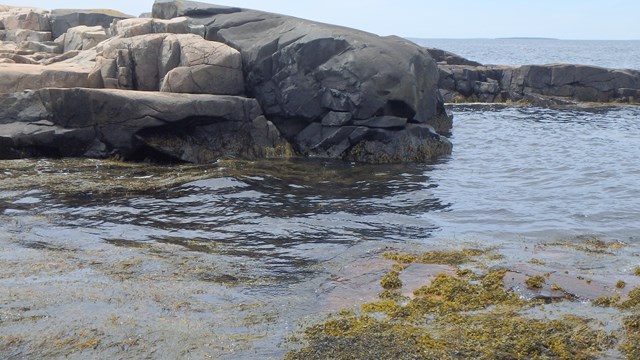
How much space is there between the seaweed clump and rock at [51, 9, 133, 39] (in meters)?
29.9

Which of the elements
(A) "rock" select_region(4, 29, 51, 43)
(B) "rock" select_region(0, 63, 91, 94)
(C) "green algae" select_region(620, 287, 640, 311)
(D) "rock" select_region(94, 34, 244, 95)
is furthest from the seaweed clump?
(A) "rock" select_region(4, 29, 51, 43)

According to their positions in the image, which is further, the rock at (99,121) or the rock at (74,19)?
the rock at (74,19)

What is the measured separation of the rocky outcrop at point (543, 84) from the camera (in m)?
38.5

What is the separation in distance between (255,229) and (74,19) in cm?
2662

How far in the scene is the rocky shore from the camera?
1778 centimetres

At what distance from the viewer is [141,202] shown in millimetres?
13508

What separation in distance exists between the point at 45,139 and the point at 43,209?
18.0ft

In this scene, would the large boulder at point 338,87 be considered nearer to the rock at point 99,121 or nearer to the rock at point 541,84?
the rock at point 99,121

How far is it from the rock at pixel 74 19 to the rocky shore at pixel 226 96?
38.5ft

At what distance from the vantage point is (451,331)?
682 cm

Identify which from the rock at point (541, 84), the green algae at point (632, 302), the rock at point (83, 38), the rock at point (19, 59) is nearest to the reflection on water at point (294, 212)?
the green algae at point (632, 302)

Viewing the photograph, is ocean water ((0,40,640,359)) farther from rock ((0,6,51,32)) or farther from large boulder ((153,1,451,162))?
rock ((0,6,51,32))

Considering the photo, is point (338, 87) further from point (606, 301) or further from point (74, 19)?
point (74, 19)

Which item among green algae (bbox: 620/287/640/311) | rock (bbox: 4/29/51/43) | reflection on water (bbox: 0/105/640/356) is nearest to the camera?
green algae (bbox: 620/287/640/311)
